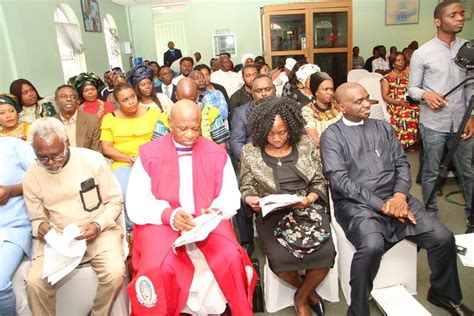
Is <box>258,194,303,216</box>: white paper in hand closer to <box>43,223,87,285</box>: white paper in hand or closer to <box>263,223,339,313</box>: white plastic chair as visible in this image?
<box>263,223,339,313</box>: white plastic chair

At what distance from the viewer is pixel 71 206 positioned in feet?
6.82

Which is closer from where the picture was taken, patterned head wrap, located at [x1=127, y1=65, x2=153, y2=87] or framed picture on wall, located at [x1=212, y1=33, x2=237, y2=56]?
patterned head wrap, located at [x1=127, y1=65, x2=153, y2=87]

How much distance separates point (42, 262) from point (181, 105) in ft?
3.77

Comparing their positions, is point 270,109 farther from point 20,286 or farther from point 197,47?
point 197,47

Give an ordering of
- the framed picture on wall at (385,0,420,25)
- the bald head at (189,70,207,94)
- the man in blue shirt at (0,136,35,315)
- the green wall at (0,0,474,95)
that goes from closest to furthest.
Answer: the man in blue shirt at (0,136,35,315) < the bald head at (189,70,207,94) < the green wall at (0,0,474,95) < the framed picture on wall at (385,0,420,25)

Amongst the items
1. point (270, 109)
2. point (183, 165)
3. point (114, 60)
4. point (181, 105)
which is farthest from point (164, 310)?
point (114, 60)

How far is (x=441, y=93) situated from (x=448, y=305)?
1.48 meters

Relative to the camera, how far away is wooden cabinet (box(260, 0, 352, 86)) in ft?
26.4

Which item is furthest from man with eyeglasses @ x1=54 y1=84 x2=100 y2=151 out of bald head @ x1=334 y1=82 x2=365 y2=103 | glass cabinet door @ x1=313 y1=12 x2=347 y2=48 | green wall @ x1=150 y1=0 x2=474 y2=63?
green wall @ x1=150 y1=0 x2=474 y2=63

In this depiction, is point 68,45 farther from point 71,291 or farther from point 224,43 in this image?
point 71,291

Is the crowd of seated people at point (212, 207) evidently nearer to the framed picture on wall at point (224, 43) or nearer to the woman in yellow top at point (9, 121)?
the woman in yellow top at point (9, 121)

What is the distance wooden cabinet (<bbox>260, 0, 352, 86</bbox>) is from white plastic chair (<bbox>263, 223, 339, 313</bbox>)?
670 cm

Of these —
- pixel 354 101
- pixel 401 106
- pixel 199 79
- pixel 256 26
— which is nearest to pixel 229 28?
pixel 256 26

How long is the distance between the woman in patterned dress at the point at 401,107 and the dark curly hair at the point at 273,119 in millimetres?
2879
